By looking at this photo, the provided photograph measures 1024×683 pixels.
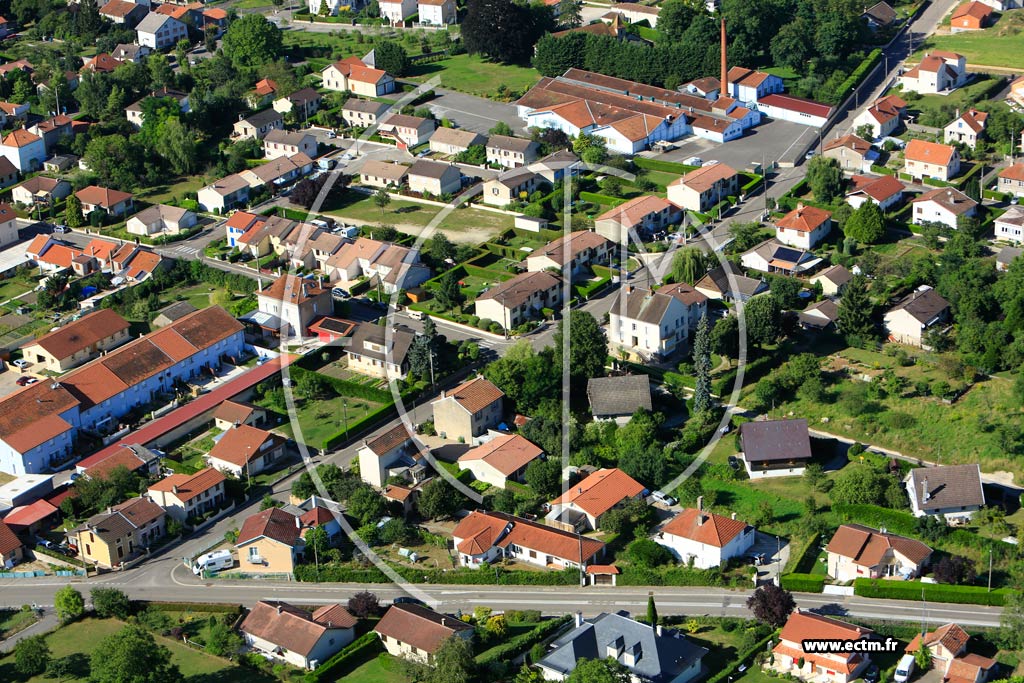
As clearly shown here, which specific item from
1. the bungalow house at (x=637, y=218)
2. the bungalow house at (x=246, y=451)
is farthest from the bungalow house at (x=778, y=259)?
the bungalow house at (x=246, y=451)

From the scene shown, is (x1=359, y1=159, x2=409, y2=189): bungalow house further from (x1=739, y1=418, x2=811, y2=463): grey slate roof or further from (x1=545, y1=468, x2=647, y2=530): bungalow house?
(x1=739, y1=418, x2=811, y2=463): grey slate roof

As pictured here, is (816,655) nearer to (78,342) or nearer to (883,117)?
(78,342)

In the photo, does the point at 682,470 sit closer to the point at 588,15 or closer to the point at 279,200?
the point at 279,200

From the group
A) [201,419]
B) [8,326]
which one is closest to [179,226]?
[8,326]

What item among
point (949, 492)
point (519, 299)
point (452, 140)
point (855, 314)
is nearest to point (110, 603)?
point (519, 299)

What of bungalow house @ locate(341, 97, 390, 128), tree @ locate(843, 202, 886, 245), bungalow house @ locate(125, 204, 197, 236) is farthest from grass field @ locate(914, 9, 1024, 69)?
bungalow house @ locate(125, 204, 197, 236)

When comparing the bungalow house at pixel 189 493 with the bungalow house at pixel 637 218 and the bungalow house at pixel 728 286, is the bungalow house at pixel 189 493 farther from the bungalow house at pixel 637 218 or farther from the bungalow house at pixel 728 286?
the bungalow house at pixel 637 218
